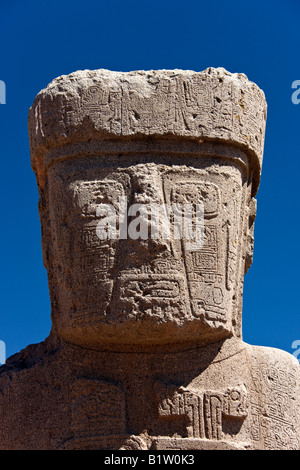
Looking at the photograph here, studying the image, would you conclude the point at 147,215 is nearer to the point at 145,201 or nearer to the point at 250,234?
the point at 145,201

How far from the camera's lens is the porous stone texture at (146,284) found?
5.48m

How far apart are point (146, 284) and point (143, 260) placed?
0.49ft


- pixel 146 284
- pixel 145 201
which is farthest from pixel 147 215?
pixel 146 284

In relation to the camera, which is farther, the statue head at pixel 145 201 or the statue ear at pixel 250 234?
the statue ear at pixel 250 234

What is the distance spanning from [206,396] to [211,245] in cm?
95

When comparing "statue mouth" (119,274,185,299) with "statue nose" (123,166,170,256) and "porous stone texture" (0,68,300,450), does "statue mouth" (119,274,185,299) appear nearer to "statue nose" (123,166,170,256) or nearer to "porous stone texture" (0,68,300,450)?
"porous stone texture" (0,68,300,450)

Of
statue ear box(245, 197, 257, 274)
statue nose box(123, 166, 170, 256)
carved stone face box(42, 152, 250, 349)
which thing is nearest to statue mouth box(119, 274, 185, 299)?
→ carved stone face box(42, 152, 250, 349)

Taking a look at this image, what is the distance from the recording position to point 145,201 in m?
5.51

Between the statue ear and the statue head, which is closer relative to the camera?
the statue head

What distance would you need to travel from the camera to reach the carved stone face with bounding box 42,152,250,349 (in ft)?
17.8

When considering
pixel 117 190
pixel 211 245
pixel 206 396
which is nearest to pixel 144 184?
pixel 117 190

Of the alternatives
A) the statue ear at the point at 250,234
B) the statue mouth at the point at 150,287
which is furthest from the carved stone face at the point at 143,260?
the statue ear at the point at 250,234

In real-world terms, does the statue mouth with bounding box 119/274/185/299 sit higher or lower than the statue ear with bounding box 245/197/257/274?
lower

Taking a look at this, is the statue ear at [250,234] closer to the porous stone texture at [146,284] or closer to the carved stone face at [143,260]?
the porous stone texture at [146,284]
